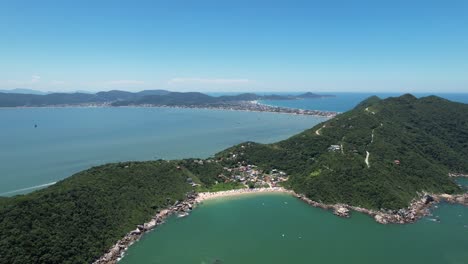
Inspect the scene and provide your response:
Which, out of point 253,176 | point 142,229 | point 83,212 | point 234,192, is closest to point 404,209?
point 253,176

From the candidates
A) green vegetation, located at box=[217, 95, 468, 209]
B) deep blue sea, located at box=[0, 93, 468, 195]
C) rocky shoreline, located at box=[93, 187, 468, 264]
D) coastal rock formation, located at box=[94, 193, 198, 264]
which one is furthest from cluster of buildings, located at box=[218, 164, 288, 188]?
deep blue sea, located at box=[0, 93, 468, 195]

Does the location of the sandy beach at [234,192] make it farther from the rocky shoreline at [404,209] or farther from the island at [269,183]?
the rocky shoreline at [404,209]

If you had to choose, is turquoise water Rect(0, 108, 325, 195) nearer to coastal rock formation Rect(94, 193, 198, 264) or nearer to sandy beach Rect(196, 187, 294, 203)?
coastal rock formation Rect(94, 193, 198, 264)

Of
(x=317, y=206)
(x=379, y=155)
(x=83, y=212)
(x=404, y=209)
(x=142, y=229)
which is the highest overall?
(x=379, y=155)

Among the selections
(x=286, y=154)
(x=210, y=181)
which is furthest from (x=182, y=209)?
(x=286, y=154)

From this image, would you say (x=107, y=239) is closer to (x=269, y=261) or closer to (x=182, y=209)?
(x=182, y=209)

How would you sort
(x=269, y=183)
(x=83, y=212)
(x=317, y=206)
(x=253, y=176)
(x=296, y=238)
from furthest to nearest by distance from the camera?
(x=253, y=176), (x=269, y=183), (x=317, y=206), (x=296, y=238), (x=83, y=212)

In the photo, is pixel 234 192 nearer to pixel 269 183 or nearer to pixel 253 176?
pixel 253 176
